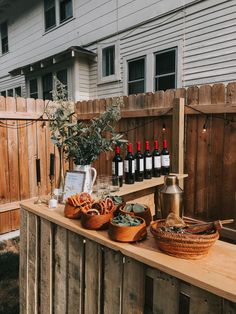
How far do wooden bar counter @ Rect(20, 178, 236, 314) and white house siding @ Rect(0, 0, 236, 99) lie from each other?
5.27 m

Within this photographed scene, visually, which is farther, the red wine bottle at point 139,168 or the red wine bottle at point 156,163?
the red wine bottle at point 156,163

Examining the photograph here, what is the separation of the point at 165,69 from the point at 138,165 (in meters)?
4.46

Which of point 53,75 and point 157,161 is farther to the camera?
point 53,75

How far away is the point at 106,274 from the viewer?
1.59 meters

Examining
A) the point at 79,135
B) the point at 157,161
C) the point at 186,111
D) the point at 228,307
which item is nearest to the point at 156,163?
the point at 157,161

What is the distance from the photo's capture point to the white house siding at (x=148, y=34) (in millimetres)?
5859

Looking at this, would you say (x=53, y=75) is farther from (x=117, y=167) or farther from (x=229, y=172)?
(x=229, y=172)

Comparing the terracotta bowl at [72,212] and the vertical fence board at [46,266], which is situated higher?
the terracotta bowl at [72,212]

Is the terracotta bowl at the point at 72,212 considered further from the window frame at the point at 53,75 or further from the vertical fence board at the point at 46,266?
the window frame at the point at 53,75

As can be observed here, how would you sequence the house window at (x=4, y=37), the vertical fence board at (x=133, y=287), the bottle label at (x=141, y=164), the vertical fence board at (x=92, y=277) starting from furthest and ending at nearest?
the house window at (x=4, y=37), the bottle label at (x=141, y=164), the vertical fence board at (x=92, y=277), the vertical fence board at (x=133, y=287)

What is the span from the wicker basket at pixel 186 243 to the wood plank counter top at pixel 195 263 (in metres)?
0.03

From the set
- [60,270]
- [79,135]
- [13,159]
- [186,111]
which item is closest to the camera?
[60,270]

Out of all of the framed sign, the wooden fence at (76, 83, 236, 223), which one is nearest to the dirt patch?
the framed sign

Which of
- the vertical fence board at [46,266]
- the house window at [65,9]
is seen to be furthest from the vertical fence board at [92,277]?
the house window at [65,9]
